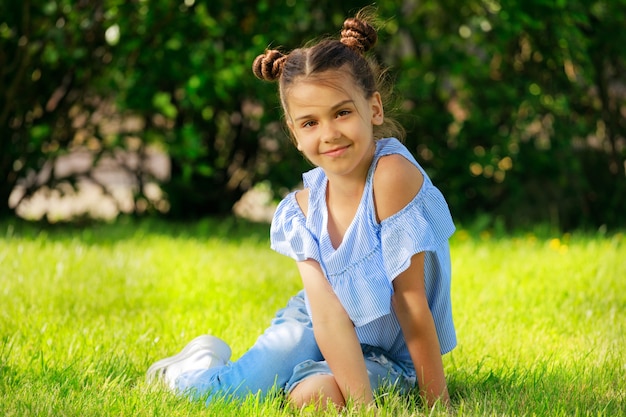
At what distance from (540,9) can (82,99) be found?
2799 millimetres

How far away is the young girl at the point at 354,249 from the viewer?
2.48 m

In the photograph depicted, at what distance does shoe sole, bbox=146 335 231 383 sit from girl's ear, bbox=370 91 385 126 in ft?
2.77

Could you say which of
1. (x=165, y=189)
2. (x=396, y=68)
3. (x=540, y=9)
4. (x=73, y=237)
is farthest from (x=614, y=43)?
(x=73, y=237)

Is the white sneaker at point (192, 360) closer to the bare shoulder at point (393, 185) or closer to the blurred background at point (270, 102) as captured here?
the bare shoulder at point (393, 185)

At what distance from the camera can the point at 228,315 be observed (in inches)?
140

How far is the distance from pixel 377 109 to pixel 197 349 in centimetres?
92

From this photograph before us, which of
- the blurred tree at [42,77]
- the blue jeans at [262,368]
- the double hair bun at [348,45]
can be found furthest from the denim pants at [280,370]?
the blurred tree at [42,77]

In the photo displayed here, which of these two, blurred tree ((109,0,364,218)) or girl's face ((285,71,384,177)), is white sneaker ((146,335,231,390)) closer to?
girl's face ((285,71,384,177))

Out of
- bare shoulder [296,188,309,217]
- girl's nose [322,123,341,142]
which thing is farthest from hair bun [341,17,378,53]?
bare shoulder [296,188,309,217]

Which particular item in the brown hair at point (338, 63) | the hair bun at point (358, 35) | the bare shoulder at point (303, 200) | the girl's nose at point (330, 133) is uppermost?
the hair bun at point (358, 35)

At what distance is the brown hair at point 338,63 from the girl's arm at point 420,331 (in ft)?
1.53

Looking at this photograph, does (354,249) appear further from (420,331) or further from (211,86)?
(211,86)

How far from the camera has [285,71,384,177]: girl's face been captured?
248cm

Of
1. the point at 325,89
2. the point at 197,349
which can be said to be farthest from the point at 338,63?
the point at 197,349
